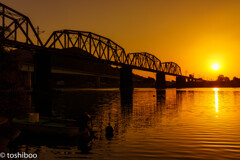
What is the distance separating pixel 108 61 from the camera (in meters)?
148

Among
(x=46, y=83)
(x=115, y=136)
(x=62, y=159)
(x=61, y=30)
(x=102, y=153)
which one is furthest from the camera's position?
(x=61, y=30)

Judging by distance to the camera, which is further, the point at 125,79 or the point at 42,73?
the point at 125,79

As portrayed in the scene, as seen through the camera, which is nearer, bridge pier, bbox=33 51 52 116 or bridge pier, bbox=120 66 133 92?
bridge pier, bbox=33 51 52 116

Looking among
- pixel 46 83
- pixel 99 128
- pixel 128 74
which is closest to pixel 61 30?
pixel 46 83

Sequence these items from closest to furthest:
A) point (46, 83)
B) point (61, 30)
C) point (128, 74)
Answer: point (46, 83)
point (61, 30)
point (128, 74)

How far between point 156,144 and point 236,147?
221 inches

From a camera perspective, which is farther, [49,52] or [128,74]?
[128,74]

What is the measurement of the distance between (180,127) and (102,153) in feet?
43.7

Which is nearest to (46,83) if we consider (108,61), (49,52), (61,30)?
(49,52)

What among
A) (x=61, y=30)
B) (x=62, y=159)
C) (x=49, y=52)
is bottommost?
(x=62, y=159)

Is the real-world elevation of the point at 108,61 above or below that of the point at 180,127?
above

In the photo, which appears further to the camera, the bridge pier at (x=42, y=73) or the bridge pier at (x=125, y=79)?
the bridge pier at (x=125, y=79)

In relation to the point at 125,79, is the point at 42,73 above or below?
below

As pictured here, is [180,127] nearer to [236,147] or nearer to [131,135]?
[131,135]
